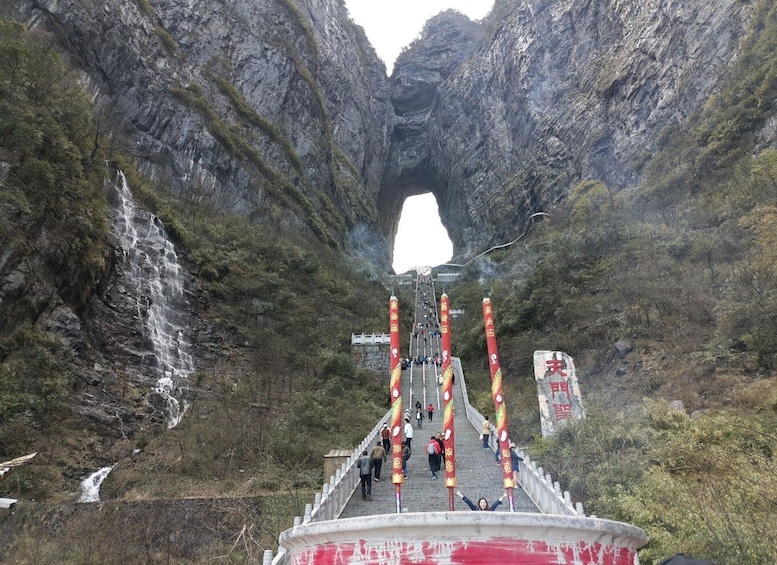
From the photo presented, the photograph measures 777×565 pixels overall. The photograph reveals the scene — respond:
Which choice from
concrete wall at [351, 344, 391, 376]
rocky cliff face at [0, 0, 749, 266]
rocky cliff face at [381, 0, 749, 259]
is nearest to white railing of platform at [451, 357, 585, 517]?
concrete wall at [351, 344, 391, 376]

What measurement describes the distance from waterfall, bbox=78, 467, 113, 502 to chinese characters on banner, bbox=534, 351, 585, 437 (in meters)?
9.91

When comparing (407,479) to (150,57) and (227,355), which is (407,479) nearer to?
(227,355)

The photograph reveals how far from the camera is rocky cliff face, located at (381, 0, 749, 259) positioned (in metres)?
31.1

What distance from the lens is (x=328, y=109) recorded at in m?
48.4

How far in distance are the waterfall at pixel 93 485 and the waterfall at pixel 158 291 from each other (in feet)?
9.90

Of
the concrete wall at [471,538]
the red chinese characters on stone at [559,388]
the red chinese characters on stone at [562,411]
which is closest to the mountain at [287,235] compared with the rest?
Result: the red chinese characters on stone at [562,411]

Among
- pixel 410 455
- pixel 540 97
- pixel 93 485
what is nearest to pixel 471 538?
pixel 410 455

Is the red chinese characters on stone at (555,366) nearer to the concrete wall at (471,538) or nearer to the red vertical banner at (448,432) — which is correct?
the red vertical banner at (448,432)

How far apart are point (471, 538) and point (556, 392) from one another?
9275 millimetres

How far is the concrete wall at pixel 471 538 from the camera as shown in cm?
425

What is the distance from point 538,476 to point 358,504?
3.09 m

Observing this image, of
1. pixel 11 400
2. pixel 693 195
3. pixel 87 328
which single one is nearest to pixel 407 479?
pixel 11 400

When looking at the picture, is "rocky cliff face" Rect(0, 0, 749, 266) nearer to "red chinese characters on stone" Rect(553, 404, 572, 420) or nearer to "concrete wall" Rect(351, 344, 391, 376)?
"concrete wall" Rect(351, 344, 391, 376)

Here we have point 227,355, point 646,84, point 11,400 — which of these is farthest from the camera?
point 646,84
